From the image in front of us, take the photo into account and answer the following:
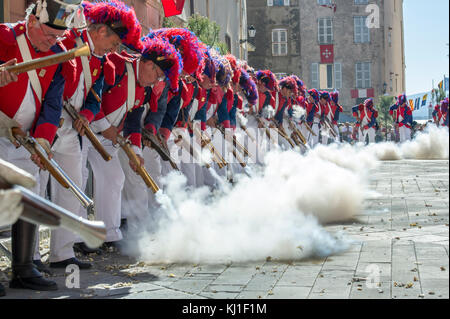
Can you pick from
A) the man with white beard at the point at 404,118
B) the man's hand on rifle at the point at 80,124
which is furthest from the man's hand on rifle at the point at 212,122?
the man with white beard at the point at 404,118

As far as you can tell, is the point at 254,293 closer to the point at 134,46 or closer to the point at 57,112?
the point at 57,112

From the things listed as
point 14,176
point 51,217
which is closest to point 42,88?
point 14,176

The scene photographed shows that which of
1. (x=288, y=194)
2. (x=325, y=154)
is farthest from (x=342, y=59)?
(x=288, y=194)

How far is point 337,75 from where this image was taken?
51531 millimetres

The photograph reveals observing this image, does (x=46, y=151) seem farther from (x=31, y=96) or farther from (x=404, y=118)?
(x=404, y=118)

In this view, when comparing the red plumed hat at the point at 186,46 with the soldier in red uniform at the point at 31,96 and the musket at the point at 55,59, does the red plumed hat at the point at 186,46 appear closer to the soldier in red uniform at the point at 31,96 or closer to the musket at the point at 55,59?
the soldier in red uniform at the point at 31,96

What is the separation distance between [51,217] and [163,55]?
4.34m

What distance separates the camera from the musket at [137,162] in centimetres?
664

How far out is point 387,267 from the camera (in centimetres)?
527

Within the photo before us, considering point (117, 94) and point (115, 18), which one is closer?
point (115, 18)

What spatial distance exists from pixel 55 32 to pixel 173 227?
7.39ft

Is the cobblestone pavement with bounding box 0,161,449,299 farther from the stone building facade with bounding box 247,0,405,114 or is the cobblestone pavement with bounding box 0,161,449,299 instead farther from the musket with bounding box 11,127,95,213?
the stone building facade with bounding box 247,0,405,114

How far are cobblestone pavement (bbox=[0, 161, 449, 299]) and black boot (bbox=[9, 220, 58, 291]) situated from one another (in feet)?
0.26

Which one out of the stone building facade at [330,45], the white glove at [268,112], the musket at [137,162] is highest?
the stone building facade at [330,45]
